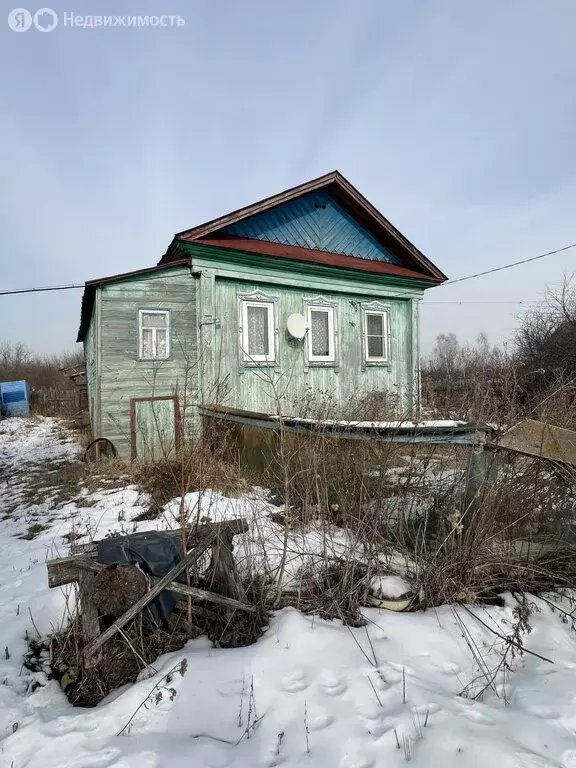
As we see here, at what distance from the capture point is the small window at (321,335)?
32.8ft

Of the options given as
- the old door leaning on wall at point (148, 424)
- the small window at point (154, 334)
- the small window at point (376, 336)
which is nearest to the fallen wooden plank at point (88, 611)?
the old door leaning on wall at point (148, 424)

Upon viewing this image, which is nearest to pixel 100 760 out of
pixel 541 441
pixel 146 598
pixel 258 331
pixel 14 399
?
pixel 146 598

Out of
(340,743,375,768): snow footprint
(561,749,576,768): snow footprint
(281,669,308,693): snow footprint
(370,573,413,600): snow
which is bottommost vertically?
(281,669,308,693): snow footprint

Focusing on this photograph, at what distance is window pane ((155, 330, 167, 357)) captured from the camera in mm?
8195

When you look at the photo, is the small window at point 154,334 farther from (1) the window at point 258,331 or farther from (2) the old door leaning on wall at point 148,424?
(1) the window at point 258,331

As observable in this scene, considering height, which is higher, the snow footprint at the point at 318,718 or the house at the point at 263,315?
the house at the point at 263,315

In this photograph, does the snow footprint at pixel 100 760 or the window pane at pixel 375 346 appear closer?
the snow footprint at pixel 100 760

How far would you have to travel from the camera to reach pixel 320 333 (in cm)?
1022

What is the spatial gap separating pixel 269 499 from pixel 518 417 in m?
3.03

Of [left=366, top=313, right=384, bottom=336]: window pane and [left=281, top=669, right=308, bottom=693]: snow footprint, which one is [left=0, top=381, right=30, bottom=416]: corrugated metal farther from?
[left=281, top=669, right=308, bottom=693]: snow footprint

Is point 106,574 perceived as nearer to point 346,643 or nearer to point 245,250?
point 346,643

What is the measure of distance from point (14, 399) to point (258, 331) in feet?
61.8

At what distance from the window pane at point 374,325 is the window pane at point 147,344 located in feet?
18.6

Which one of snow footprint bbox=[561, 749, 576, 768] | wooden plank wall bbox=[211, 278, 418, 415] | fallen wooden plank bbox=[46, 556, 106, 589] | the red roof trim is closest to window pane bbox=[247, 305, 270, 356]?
wooden plank wall bbox=[211, 278, 418, 415]
